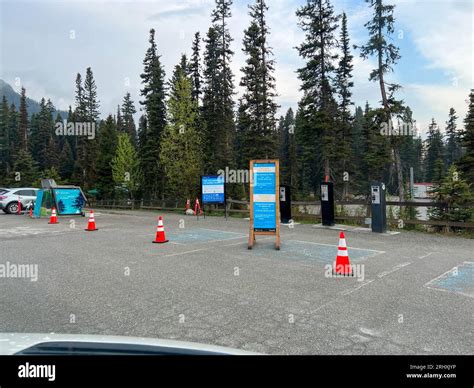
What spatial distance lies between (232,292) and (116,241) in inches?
284

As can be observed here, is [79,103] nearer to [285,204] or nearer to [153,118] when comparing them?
[153,118]

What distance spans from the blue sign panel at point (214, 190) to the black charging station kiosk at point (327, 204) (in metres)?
6.43

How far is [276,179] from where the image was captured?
10.7m

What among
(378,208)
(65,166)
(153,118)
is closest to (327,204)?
(378,208)

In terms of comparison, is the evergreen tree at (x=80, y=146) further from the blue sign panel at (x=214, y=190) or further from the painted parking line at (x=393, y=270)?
the painted parking line at (x=393, y=270)

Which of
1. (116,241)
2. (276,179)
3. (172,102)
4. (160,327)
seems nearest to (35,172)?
(172,102)

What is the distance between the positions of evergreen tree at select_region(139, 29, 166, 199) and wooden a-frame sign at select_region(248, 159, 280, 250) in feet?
89.8

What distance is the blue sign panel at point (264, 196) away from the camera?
10.7 metres

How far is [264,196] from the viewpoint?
10.8m

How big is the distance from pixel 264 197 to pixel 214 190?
30.6ft

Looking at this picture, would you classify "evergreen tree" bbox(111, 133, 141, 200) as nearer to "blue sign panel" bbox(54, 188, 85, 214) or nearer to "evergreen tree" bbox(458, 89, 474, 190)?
"blue sign panel" bbox(54, 188, 85, 214)

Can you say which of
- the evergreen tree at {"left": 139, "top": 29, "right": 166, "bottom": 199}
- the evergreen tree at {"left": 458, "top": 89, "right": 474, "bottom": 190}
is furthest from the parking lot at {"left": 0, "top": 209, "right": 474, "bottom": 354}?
the evergreen tree at {"left": 139, "top": 29, "right": 166, "bottom": 199}

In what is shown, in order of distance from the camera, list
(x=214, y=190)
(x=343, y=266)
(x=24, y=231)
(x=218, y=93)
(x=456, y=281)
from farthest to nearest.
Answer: (x=218, y=93) < (x=214, y=190) < (x=24, y=231) < (x=343, y=266) < (x=456, y=281)

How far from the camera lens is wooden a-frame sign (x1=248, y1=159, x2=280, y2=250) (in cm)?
1068
